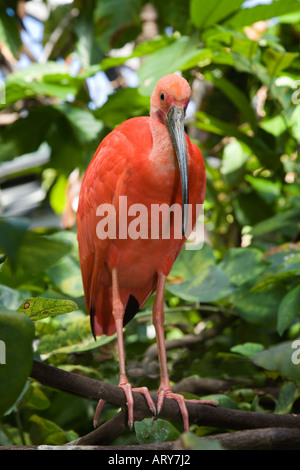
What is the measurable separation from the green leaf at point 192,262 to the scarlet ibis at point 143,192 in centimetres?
40

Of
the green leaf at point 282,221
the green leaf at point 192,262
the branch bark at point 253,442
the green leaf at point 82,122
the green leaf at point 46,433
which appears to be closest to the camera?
the branch bark at point 253,442

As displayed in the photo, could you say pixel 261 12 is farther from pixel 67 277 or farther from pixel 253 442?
pixel 253 442

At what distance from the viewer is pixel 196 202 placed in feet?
4.98

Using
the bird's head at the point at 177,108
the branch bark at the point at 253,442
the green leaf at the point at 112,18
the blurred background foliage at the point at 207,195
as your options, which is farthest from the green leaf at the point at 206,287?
the green leaf at the point at 112,18

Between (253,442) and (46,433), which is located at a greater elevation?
(253,442)

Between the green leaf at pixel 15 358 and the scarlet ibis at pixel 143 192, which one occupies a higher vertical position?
the green leaf at pixel 15 358

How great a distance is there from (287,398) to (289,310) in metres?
0.24

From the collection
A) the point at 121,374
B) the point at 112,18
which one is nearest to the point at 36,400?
the point at 121,374

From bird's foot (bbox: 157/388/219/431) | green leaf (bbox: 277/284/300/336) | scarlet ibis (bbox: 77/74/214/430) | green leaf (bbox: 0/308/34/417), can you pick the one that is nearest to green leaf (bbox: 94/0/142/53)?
scarlet ibis (bbox: 77/74/214/430)

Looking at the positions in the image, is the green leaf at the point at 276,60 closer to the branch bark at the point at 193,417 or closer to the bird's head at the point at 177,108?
the bird's head at the point at 177,108

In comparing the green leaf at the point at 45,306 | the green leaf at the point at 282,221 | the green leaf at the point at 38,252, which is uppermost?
the green leaf at the point at 38,252

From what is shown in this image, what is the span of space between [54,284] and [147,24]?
1616mm

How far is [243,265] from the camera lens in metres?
2.02

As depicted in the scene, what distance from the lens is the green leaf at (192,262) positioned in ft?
6.74
